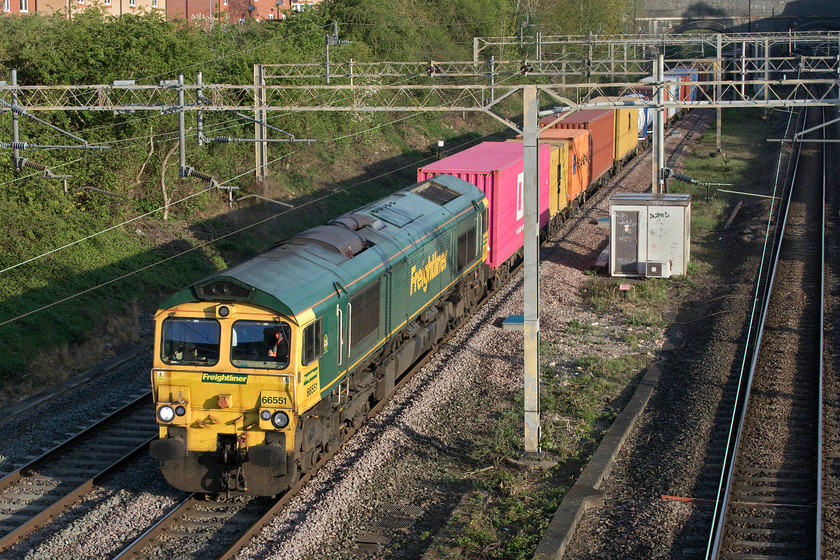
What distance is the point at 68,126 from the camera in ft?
84.1

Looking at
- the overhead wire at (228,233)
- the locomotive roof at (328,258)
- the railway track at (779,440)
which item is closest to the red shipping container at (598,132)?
the overhead wire at (228,233)

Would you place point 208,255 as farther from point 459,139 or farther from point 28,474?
point 459,139

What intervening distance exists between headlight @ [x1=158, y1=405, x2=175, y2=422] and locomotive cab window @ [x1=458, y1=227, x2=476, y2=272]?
890 centimetres

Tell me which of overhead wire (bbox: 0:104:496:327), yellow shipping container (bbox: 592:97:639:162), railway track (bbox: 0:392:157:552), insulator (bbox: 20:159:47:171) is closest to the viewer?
railway track (bbox: 0:392:157:552)

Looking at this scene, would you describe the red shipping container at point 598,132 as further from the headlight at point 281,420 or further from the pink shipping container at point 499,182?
the headlight at point 281,420

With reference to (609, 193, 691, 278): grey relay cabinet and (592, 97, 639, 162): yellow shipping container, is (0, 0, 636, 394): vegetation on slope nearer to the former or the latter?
(592, 97, 639, 162): yellow shipping container

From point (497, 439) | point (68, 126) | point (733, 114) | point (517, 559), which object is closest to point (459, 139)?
point (733, 114)

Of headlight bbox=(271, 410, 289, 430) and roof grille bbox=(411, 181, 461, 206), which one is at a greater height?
roof grille bbox=(411, 181, 461, 206)

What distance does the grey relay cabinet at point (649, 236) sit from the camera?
2369cm

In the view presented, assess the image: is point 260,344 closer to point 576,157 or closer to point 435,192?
point 435,192

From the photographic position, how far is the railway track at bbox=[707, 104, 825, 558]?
432 inches

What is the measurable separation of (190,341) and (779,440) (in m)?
8.86

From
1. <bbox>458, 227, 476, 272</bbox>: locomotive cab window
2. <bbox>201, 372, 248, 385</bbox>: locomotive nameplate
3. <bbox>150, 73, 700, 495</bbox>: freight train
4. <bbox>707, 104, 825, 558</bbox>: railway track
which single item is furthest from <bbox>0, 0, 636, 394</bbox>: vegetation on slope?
<bbox>707, 104, 825, 558</bbox>: railway track

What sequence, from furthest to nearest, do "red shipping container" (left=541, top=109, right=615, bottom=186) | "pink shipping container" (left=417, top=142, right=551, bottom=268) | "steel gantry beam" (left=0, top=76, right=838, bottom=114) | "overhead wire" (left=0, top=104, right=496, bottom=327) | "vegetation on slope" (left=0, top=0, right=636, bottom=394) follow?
1. "red shipping container" (left=541, top=109, right=615, bottom=186)
2. "pink shipping container" (left=417, top=142, right=551, bottom=268)
3. "vegetation on slope" (left=0, top=0, right=636, bottom=394)
4. "overhead wire" (left=0, top=104, right=496, bottom=327)
5. "steel gantry beam" (left=0, top=76, right=838, bottom=114)
